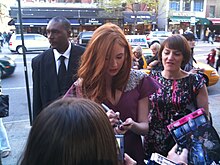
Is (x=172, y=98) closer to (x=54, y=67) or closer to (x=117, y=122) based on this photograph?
(x=117, y=122)

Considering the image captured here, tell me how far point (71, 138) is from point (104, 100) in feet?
3.24

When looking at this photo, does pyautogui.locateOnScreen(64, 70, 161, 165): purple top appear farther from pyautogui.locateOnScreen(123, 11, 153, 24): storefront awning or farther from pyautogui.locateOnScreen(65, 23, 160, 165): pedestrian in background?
pyautogui.locateOnScreen(123, 11, 153, 24): storefront awning

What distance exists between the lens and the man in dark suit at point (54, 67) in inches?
110

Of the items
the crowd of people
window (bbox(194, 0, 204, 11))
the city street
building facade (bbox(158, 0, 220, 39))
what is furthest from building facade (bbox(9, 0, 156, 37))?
the crowd of people

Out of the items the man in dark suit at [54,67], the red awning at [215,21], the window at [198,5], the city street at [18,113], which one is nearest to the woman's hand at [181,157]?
the man in dark suit at [54,67]

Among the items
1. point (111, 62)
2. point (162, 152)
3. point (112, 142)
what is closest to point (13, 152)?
point (162, 152)

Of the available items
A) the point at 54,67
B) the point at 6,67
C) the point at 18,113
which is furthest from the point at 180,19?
the point at 54,67

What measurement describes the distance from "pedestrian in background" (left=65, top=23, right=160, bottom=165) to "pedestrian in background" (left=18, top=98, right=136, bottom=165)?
765 mm

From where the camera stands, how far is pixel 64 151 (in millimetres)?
883

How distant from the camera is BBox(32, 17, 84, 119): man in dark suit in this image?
2.79 meters

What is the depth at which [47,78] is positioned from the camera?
2805mm

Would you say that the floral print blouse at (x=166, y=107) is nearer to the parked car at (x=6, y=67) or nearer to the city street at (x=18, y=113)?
the city street at (x=18, y=113)

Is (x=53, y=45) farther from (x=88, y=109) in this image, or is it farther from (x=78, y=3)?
(x=78, y=3)

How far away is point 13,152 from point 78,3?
31.1m
